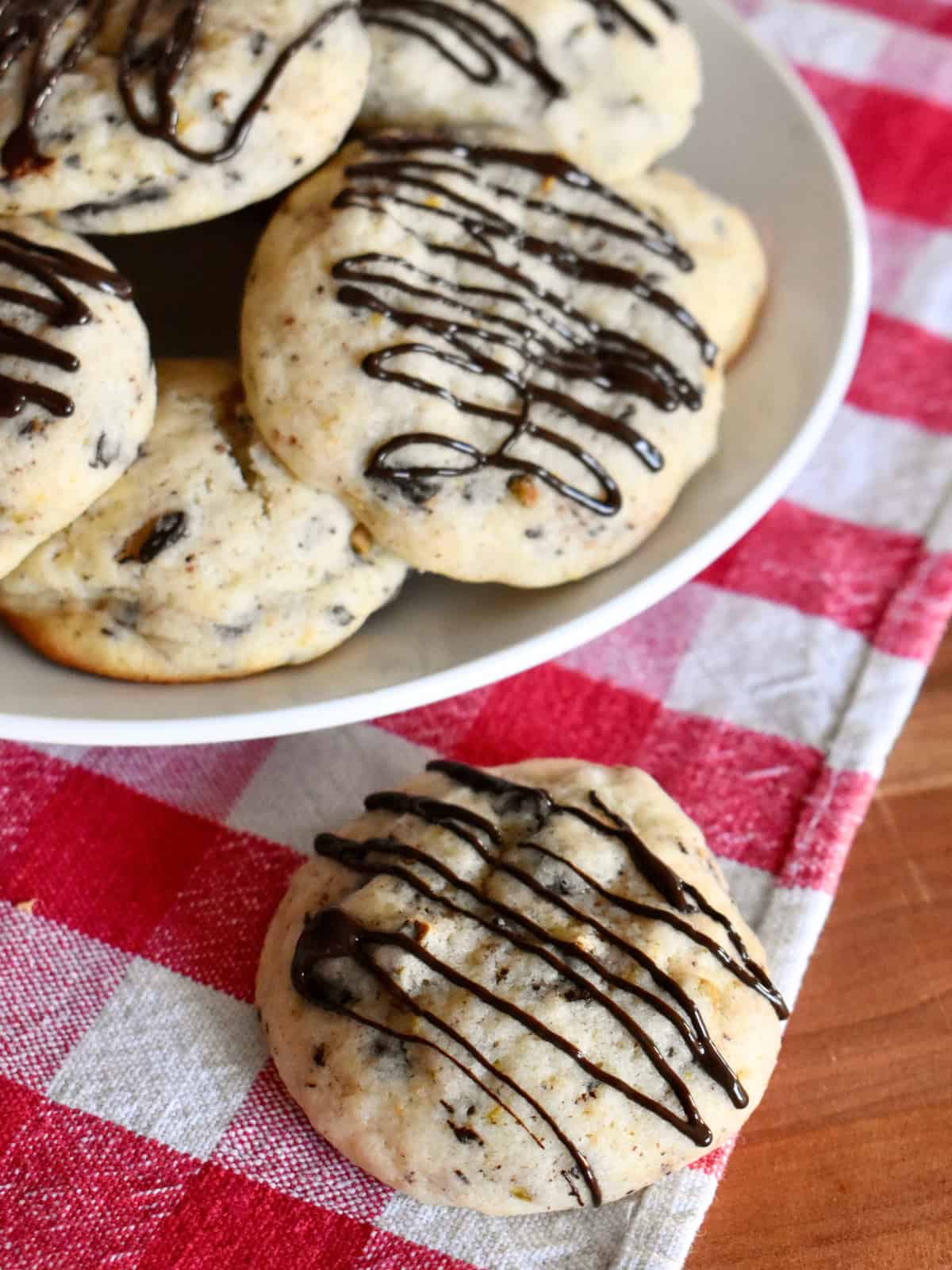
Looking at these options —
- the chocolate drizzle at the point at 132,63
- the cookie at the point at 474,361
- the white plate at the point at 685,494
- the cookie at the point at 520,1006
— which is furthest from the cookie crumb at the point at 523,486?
the chocolate drizzle at the point at 132,63

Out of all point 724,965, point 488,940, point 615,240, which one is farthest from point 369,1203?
point 615,240

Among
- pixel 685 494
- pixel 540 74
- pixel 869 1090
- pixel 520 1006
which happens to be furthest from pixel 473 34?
pixel 869 1090

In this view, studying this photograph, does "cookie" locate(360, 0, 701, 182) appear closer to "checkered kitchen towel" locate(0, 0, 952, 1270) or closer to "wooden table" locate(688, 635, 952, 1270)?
"checkered kitchen towel" locate(0, 0, 952, 1270)

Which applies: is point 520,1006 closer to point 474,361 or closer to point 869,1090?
point 869,1090

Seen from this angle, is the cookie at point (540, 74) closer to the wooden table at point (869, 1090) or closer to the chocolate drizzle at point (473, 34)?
the chocolate drizzle at point (473, 34)

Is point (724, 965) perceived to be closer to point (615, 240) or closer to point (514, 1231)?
point (514, 1231)

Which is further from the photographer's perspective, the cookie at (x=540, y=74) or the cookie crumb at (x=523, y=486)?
the cookie at (x=540, y=74)
